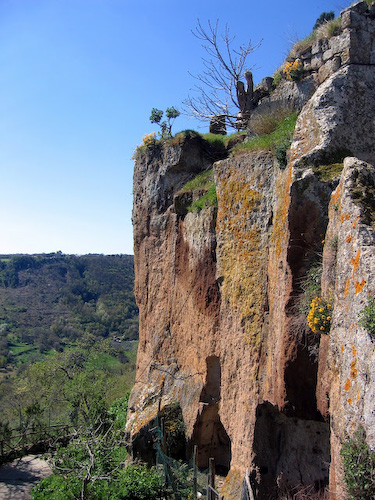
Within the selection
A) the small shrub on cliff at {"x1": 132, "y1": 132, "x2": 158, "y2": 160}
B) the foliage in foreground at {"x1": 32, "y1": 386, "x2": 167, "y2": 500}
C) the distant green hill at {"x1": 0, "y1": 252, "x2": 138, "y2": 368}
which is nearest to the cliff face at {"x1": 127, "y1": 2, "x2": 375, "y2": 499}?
the foliage in foreground at {"x1": 32, "y1": 386, "x2": 167, "y2": 500}

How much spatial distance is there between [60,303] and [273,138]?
70994mm

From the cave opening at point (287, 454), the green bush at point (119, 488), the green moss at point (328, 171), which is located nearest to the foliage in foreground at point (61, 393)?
the green bush at point (119, 488)

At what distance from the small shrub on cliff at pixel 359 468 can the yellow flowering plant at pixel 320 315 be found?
1.53 m

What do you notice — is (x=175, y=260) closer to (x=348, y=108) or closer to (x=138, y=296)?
(x=138, y=296)

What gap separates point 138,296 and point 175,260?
290 centimetres

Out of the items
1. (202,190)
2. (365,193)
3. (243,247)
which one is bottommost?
(243,247)

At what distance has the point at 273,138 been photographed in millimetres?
8469

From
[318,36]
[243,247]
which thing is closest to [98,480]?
[243,247]

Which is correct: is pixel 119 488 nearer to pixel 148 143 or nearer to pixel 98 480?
pixel 98 480

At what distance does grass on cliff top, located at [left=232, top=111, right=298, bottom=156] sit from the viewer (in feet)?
26.9

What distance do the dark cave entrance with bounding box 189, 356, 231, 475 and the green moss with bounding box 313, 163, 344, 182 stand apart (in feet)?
17.6

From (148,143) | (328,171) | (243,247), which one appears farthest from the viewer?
(148,143)

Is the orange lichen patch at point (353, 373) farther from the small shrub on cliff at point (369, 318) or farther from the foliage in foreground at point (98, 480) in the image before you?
the foliage in foreground at point (98, 480)

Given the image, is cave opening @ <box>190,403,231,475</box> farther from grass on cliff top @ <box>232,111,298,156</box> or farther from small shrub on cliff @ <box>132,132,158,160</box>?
small shrub on cliff @ <box>132,132,158,160</box>
